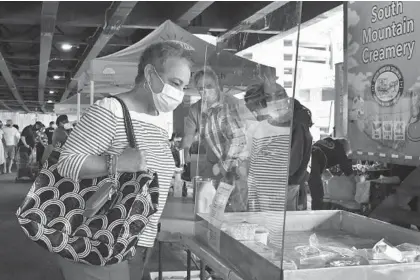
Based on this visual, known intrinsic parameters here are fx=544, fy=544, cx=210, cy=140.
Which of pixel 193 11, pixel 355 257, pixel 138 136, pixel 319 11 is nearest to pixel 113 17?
pixel 193 11

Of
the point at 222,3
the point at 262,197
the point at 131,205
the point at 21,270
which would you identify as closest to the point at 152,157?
the point at 131,205

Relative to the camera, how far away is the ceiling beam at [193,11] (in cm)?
785

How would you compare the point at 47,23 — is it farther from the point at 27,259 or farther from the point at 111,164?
the point at 111,164

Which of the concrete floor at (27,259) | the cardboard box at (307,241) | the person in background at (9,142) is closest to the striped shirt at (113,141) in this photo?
the cardboard box at (307,241)

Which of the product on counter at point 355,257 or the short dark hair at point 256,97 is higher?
the short dark hair at point 256,97

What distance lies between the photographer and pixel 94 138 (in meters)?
1.80

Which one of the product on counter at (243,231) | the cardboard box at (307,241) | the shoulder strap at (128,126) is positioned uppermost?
the shoulder strap at (128,126)

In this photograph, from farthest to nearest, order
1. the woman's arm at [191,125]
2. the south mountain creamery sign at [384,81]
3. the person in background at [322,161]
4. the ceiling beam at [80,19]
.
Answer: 1. the ceiling beam at [80,19]
2. the person in background at [322,161]
3. the woman's arm at [191,125]
4. the south mountain creamery sign at [384,81]

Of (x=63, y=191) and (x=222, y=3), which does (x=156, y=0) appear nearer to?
A: (x=222, y=3)

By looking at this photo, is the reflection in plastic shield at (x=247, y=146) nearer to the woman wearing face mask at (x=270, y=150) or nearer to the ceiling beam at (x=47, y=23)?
the woman wearing face mask at (x=270, y=150)

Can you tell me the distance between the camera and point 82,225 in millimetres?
1714

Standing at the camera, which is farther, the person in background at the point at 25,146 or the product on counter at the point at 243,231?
the person in background at the point at 25,146

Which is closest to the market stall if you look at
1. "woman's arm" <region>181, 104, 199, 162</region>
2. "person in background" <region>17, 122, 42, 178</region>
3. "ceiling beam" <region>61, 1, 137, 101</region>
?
"woman's arm" <region>181, 104, 199, 162</region>

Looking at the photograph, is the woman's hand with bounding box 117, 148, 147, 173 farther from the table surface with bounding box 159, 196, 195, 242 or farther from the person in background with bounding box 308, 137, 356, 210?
the person in background with bounding box 308, 137, 356, 210
